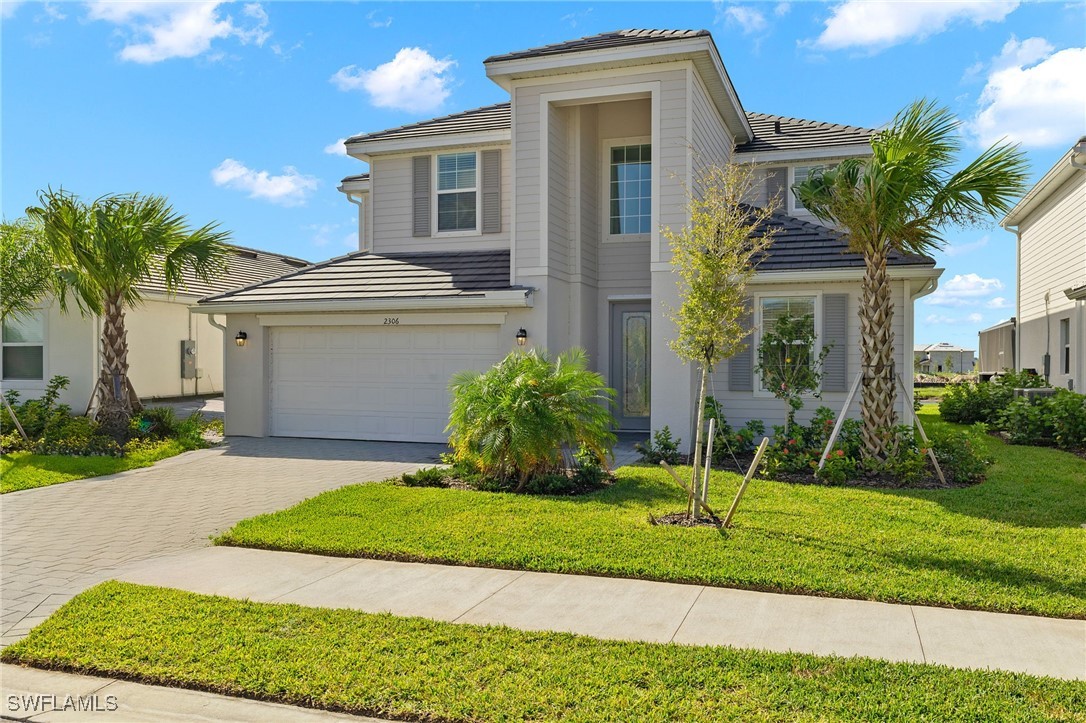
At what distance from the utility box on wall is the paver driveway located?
827 cm

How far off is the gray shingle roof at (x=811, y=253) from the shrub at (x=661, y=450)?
10.1ft

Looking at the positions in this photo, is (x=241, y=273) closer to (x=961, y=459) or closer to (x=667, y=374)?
(x=667, y=374)

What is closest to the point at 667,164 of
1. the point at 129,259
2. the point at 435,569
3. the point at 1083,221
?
the point at 435,569

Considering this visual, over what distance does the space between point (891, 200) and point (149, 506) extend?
974cm

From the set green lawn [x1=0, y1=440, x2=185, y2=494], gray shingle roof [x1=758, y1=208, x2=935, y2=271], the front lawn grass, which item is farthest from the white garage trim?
the front lawn grass

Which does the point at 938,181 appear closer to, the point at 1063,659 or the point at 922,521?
the point at 922,521

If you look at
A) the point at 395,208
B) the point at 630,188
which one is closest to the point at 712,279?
the point at 630,188

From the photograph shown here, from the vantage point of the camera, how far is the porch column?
41.7 ft

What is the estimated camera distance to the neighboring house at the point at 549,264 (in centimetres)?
1280

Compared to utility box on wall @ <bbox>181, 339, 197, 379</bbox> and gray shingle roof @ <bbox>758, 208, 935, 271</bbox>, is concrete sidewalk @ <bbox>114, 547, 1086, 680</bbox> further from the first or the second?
utility box on wall @ <bbox>181, 339, 197, 379</bbox>

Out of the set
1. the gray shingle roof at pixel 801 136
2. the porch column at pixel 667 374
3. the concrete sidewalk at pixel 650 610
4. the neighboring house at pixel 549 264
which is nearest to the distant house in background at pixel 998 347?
the gray shingle roof at pixel 801 136

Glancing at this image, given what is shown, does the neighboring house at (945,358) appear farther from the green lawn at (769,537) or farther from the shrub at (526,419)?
the shrub at (526,419)

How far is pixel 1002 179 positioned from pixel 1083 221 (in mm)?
9554

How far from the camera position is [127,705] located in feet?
14.1
